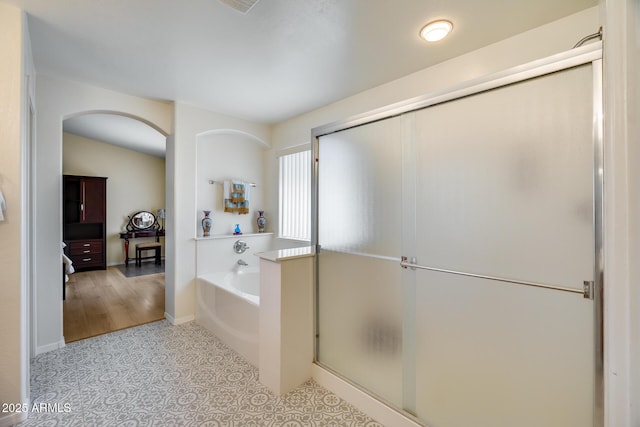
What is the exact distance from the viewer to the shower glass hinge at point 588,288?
100 cm

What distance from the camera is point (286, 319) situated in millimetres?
1909

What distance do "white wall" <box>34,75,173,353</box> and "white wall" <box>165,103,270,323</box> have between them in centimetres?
90

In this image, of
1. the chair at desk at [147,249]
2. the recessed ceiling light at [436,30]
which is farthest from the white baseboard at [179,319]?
the chair at desk at [147,249]

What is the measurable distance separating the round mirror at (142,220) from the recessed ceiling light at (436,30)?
23.4 feet

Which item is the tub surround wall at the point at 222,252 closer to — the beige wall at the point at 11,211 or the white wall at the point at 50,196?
the white wall at the point at 50,196

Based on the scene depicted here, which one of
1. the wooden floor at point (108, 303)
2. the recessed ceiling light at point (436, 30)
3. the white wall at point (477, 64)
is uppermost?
the recessed ceiling light at point (436, 30)

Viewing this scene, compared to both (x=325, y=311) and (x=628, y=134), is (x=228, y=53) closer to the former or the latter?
(x=325, y=311)

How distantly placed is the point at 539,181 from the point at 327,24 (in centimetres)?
154

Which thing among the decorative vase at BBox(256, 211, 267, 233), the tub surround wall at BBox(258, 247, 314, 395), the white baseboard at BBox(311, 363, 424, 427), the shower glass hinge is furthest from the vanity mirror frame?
the shower glass hinge

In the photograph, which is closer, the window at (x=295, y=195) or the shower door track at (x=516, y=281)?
the shower door track at (x=516, y=281)

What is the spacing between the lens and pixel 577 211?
3.40 ft

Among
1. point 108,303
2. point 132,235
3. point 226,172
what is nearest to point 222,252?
point 226,172

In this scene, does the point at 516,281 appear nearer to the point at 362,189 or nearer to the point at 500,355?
the point at 500,355

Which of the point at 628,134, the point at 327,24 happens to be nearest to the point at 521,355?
the point at 628,134
